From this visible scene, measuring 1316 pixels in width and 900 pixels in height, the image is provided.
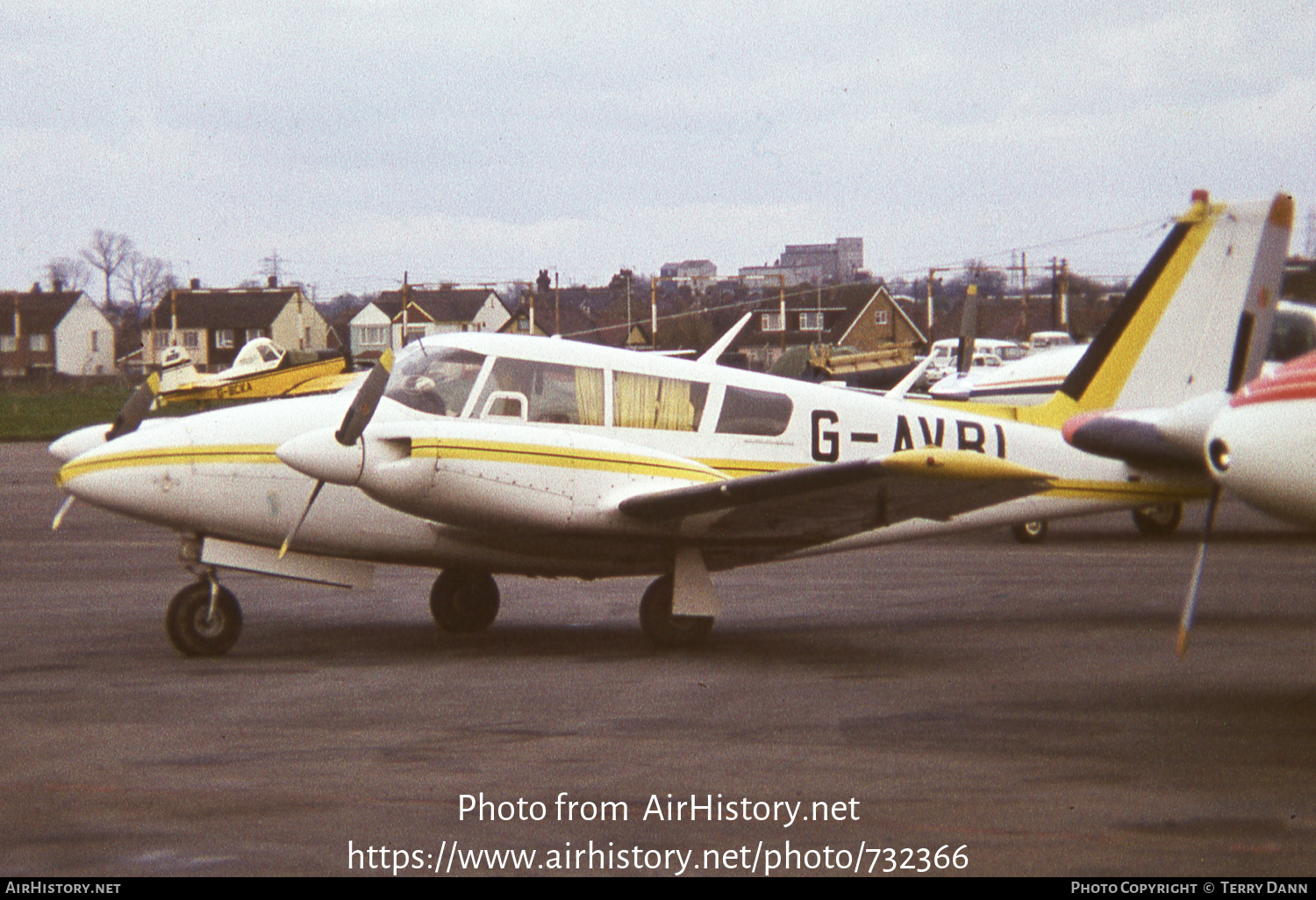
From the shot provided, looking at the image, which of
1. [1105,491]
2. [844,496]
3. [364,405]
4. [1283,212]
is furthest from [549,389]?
[1283,212]

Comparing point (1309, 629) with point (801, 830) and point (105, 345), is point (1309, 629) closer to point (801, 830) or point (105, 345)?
point (801, 830)

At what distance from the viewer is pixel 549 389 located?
10.3 metres

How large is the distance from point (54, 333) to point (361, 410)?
10610 cm

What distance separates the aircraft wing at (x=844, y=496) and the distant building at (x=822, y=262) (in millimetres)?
39696

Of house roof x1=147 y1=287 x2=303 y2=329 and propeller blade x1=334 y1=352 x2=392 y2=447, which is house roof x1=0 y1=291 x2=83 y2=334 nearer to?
house roof x1=147 y1=287 x2=303 y2=329

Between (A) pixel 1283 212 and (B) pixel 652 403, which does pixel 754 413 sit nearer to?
(B) pixel 652 403

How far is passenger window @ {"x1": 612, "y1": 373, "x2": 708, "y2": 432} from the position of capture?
10.5 metres

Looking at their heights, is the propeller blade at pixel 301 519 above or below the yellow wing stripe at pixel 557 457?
below

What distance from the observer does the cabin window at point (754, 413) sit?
427 inches

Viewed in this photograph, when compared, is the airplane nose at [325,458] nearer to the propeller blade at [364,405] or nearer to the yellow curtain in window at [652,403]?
the propeller blade at [364,405]

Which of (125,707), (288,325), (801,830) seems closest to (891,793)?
(801,830)

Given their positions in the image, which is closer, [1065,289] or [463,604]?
[463,604]

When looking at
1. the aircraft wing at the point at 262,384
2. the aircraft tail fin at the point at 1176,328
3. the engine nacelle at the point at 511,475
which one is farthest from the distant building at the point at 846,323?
the engine nacelle at the point at 511,475

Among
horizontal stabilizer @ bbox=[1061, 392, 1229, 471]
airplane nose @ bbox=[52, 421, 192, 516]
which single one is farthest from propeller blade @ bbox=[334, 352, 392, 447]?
horizontal stabilizer @ bbox=[1061, 392, 1229, 471]
